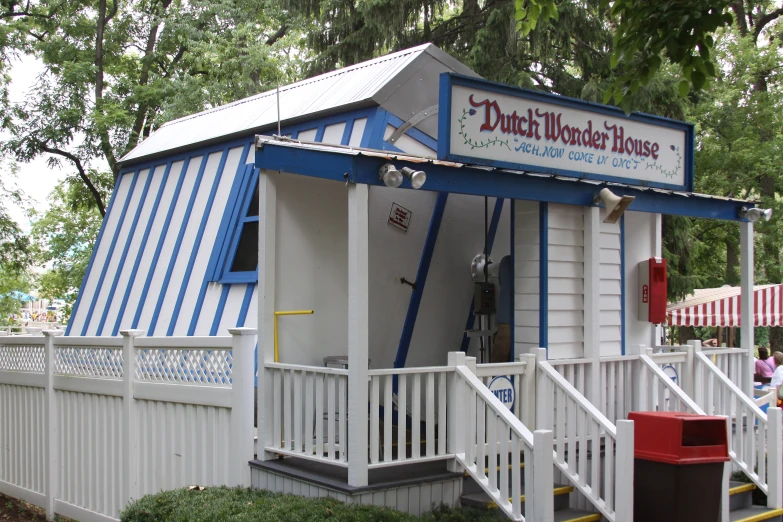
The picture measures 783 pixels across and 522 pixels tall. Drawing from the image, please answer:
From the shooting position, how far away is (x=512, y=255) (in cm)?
789

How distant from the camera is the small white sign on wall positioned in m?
8.49

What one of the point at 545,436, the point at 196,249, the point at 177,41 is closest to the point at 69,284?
the point at 177,41

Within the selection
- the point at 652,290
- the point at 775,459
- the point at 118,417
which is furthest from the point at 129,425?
the point at 775,459

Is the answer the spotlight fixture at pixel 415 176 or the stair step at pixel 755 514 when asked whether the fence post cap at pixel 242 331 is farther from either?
the stair step at pixel 755 514

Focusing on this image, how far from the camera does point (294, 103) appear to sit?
9922 mm

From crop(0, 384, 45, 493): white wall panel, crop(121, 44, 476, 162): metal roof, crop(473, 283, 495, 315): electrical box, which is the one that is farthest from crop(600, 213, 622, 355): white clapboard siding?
crop(0, 384, 45, 493): white wall panel

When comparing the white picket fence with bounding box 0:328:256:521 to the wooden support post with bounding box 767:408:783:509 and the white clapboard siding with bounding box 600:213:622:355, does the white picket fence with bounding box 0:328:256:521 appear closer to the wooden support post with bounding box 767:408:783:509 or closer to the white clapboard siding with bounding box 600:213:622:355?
the white clapboard siding with bounding box 600:213:622:355

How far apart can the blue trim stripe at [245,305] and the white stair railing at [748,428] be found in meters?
4.77

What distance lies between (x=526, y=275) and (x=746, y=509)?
307cm

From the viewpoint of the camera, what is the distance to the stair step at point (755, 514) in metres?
7.30

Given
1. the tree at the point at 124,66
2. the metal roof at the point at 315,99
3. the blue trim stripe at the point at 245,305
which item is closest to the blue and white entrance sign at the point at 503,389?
the blue trim stripe at the point at 245,305

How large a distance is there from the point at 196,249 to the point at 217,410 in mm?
3339

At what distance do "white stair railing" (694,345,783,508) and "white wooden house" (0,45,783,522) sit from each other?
0.02 meters

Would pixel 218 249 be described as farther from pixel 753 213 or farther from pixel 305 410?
pixel 753 213
